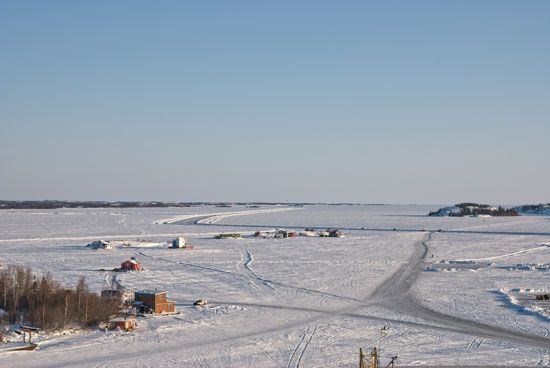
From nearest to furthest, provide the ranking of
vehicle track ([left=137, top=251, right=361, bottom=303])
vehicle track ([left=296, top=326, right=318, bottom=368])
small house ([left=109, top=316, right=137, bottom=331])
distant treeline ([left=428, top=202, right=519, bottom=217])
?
vehicle track ([left=296, top=326, right=318, bottom=368])
small house ([left=109, top=316, right=137, bottom=331])
vehicle track ([left=137, top=251, right=361, bottom=303])
distant treeline ([left=428, top=202, right=519, bottom=217])

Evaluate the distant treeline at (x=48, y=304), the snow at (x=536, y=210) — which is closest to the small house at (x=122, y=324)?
the distant treeline at (x=48, y=304)

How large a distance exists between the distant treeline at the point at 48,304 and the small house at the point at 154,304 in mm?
862

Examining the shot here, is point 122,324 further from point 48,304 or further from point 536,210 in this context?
point 536,210

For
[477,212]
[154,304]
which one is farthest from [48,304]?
[477,212]

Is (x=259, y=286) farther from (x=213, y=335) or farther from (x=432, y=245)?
(x=432, y=245)

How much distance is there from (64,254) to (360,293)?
19960 millimetres

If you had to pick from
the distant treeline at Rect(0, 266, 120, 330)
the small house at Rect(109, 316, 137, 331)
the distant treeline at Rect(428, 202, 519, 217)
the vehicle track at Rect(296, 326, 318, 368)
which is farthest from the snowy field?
the distant treeline at Rect(428, 202, 519, 217)

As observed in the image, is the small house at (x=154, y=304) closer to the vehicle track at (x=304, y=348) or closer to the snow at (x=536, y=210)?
the vehicle track at (x=304, y=348)

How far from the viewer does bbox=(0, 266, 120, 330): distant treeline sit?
1869 cm

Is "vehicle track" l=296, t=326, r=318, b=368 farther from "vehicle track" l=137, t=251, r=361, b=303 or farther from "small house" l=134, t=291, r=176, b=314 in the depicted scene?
"vehicle track" l=137, t=251, r=361, b=303

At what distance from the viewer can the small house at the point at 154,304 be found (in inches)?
835

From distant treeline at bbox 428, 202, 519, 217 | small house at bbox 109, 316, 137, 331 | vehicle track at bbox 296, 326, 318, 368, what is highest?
distant treeline at bbox 428, 202, 519, 217

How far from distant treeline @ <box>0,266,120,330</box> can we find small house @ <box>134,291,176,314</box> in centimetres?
86

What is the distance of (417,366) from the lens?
15211 mm
